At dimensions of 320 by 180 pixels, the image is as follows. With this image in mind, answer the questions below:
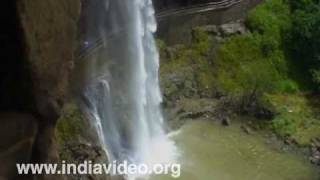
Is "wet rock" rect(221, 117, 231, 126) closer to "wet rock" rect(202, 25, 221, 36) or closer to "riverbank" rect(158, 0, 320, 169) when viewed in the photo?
"riverbank" rect(158, 0, 320, 169)

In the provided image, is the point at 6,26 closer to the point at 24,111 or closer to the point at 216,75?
the point at 24,111

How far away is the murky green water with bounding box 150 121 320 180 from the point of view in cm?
1858

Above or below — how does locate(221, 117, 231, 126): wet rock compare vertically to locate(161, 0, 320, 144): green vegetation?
below

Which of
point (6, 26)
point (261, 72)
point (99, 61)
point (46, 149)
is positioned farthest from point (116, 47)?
point (6, 26)

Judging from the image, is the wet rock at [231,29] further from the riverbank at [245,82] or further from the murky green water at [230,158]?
the murky green water at [230,158]

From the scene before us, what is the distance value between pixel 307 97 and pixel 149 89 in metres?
6.32

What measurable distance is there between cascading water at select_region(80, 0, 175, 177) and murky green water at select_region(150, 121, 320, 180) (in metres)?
0.73

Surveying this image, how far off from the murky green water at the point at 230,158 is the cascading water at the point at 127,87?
0.73 meters

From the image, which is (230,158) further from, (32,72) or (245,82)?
(32,72)

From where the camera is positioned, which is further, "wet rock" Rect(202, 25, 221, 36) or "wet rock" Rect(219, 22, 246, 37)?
"wet rock" Rect(219, 22, 246, 37)

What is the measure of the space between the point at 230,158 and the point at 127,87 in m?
4.05

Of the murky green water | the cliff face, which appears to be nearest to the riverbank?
the murky green water

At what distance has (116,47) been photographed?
59.9ft

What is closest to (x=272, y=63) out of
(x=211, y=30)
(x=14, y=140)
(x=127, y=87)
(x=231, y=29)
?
(x=231, y=29)
